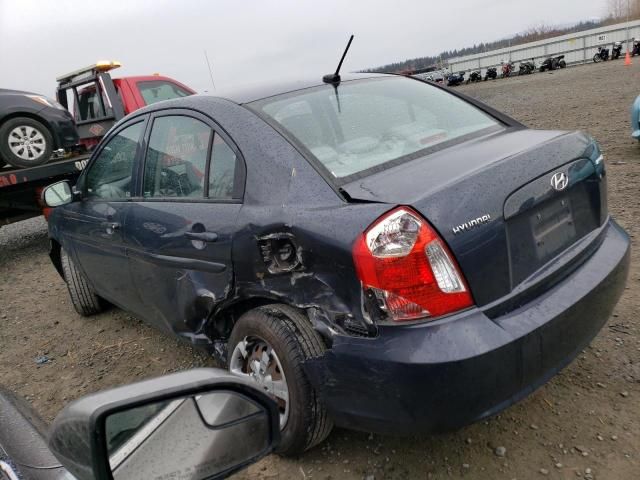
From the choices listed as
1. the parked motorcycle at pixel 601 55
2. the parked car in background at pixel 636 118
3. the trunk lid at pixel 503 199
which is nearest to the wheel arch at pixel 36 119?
the trunk lid at pixel 503 199

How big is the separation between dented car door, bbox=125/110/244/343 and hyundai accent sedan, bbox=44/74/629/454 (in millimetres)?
11

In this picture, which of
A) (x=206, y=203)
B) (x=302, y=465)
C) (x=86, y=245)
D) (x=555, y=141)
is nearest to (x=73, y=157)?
(x=86, y=245)

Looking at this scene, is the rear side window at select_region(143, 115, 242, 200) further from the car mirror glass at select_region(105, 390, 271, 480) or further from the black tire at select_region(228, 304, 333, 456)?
the car mirror glass at select_region(105, 390, 271, 480)

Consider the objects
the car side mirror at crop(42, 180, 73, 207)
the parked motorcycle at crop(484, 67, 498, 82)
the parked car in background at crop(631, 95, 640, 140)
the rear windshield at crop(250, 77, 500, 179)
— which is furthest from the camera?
the parked motorcycle at crop(484, 67, 498, 82)

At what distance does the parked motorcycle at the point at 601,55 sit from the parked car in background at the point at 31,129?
35.8 meters

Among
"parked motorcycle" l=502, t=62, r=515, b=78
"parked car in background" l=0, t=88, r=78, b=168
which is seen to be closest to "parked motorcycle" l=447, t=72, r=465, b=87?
"parked motorcycle" l=502, t=62, r=515, b=78

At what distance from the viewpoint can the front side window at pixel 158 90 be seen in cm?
779

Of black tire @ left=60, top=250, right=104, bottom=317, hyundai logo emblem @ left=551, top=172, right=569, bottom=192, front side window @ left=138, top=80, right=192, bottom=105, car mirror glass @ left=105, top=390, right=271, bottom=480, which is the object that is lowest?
black tire @ left=60, top=250, right=104, bottom=317

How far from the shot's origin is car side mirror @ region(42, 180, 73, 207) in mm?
3699

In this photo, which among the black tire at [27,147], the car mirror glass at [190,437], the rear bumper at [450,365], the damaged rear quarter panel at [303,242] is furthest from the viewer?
the black tire at [27,147]

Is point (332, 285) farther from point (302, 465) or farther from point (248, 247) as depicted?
point (302, 465)

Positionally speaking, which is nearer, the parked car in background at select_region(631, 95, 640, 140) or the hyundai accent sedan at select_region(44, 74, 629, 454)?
the hyundai accent sedan at select_region(44, 74, 629, 454)

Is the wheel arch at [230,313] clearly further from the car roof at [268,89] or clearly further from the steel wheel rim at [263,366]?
the car roof at [268,89]

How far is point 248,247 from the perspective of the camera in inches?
85.0
